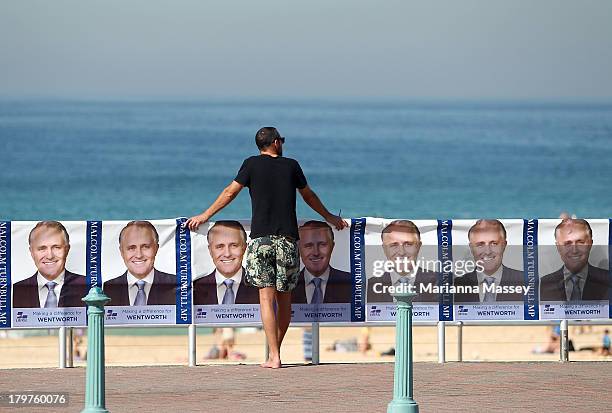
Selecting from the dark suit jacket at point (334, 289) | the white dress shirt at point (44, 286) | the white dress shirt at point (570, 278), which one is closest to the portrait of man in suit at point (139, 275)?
the white dress shirt at point (44, 286)

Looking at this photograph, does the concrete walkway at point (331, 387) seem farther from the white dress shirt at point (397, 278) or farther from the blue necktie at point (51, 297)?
the white dress shirt at point (397, 278)

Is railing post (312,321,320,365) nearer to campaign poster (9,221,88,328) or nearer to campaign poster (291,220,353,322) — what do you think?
campaign poster (291,220,353,322)

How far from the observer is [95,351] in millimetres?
8797

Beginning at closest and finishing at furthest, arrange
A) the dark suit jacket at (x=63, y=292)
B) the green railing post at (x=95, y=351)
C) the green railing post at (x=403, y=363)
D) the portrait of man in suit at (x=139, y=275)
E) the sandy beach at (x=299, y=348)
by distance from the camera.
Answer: the green railing post at (x=95, y=351) → the green railing post at (x=403, y=363) → the dark suit jacket at (x=63, y=292) → the portrait of man in suit at (x=139, y=275) → the sandy beach at (x=299, y=348)

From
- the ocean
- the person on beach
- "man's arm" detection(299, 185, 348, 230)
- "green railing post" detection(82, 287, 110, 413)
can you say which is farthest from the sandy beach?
the ocean

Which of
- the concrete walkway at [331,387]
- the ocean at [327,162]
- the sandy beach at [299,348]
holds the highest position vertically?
the ocean at [327,162]

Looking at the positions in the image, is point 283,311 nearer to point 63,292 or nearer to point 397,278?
point 397,278

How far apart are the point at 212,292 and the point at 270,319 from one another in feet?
2.20

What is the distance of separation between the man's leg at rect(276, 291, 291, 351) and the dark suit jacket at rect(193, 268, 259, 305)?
35cm

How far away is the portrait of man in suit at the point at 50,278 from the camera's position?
38.5ft

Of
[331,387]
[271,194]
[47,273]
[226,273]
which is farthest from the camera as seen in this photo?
A: [226,273]

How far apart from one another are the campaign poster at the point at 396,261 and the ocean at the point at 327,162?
→ 1725 inches

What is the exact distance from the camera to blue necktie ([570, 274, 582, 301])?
12.2 meters

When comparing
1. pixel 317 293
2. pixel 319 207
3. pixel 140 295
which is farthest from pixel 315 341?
pixel 140 295
